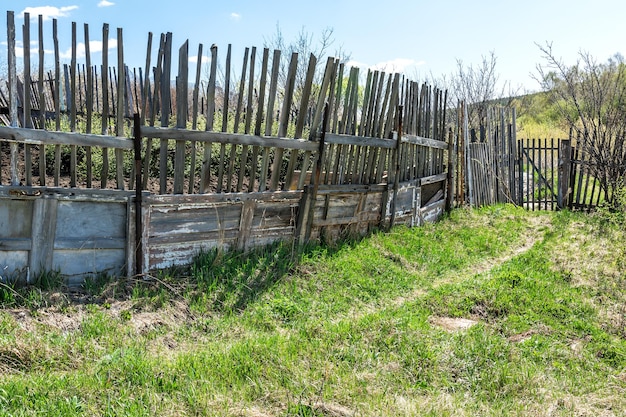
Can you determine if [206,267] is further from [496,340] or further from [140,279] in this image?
[496,340]

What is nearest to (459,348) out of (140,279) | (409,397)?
(409,397)

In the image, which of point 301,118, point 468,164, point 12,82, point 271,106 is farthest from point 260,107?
point 468,164

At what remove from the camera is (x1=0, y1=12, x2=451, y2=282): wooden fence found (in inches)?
206

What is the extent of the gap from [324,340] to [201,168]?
2518 millimetres

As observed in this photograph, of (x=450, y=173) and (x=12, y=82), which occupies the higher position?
(x=12, y=82)

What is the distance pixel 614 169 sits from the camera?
1170 cm

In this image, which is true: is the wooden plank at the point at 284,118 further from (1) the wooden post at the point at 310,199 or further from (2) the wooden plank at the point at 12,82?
(2) the wooden plank at the point at 12,82

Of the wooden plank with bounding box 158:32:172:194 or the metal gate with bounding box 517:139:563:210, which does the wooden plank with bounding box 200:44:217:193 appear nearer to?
the wooden plank with bounding box 158:32:172:194

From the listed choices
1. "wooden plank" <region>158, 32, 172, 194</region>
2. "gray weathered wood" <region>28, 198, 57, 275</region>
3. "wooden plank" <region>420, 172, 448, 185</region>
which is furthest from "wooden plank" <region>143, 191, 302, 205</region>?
"wooden plank" <region>420, 172, 448, 185</region>

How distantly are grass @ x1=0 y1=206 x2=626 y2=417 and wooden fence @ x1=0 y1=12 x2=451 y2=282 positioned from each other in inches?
13.9

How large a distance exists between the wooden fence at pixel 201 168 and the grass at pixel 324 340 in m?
0.35

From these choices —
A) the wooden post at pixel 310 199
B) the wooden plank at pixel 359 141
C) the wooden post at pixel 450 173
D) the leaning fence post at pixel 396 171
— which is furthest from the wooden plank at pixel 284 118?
the wooden post at pixel 450 173

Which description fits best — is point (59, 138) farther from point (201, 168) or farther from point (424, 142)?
point (424, 142)

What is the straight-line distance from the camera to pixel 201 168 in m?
6.20
